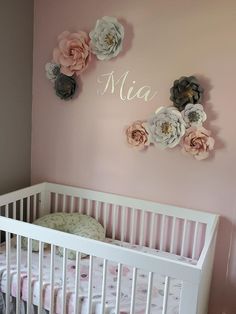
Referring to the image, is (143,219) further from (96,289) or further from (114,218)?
(96,289)

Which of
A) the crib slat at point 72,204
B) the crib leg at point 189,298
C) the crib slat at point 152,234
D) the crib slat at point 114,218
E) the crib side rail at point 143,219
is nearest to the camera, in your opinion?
the crib leg at point 189,298

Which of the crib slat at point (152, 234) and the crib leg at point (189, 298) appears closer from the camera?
the crib leg at point (189, 298)

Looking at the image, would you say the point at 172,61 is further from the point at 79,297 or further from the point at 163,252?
the point at 79,297

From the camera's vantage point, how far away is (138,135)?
207cm

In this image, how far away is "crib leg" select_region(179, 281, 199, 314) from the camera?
1233 mm

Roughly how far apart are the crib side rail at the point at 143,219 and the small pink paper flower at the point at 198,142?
0.38 meters

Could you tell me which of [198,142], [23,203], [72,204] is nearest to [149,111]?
[198,142]

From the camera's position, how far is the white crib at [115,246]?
4.32ft

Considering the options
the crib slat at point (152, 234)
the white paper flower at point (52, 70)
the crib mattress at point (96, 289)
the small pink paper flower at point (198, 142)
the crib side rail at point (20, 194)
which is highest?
the white paper flower at point (52, 70)

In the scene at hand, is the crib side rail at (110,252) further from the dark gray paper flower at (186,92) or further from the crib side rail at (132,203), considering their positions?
the dark gray paper flower at (186,92)

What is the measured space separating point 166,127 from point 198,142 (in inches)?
9.0

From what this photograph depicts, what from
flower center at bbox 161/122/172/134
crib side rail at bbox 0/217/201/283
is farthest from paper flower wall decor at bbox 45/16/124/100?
crib side rail at bbox 0/217/201/283

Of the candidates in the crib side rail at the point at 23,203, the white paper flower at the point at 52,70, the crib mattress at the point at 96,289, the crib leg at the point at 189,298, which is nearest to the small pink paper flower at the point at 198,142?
the crib mattress at the point at 96,289

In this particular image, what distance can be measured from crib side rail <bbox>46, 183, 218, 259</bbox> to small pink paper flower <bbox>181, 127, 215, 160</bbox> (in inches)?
15.1
